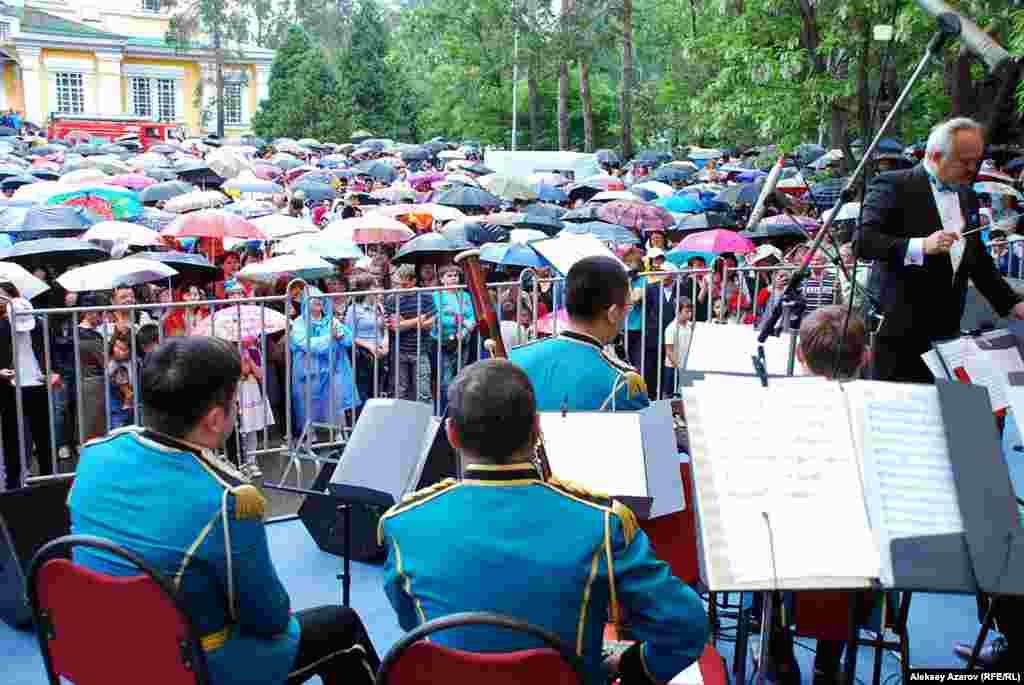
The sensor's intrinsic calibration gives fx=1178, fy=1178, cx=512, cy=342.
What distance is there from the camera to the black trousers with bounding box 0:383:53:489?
25.3ft

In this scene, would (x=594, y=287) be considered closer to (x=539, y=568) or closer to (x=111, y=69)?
(x=539, y=568)

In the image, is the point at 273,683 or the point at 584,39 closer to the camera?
the point at 273,683

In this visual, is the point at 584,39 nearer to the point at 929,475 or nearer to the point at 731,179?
the point at 731,179

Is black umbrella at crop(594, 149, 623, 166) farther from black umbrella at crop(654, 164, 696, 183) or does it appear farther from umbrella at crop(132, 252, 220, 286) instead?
umbrella at crop(132, 252, 220, 286)

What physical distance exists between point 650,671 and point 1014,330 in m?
2.49

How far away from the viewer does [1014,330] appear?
15.4 ft

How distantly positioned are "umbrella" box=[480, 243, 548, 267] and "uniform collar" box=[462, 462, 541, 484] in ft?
25.8

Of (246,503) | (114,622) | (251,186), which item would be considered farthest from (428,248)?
(251,186)

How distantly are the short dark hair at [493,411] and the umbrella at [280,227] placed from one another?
36.4 ft

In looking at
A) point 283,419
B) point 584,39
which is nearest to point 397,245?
point 283,419

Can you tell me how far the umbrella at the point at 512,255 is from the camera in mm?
11102

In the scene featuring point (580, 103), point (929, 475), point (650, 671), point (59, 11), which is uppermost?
point (59, 11)

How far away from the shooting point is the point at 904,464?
10.2 ft

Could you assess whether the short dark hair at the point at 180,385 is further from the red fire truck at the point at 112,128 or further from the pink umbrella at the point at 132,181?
the red fire truck at the point at 112,128
